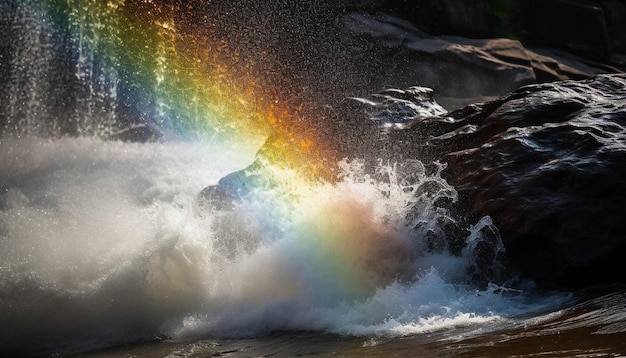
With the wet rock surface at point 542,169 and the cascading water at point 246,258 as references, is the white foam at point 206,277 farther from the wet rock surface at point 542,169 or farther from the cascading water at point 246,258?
the wet rock surface at point 542,169

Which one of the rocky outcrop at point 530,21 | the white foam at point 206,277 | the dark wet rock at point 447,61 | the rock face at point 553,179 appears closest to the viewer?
the white foam at point 206,277

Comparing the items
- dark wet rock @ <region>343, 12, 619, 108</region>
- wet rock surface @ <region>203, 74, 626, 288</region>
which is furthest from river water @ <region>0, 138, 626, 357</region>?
dark wet rock @ <region>343, 12, 619, 108</region>

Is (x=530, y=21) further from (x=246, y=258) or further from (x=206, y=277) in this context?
(x=206, y=277)

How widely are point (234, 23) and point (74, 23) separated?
3263 mm

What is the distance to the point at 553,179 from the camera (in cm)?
589

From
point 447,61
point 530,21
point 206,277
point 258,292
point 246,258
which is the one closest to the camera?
point 258,292

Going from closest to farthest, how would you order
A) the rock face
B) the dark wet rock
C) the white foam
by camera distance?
the white foam, the rock face, the dark wet rock

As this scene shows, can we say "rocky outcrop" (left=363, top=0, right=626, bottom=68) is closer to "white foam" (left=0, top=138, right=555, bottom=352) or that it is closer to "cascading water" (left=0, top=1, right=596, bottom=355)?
"cascading water" (left=0, top=1, right=596, bottom=355)

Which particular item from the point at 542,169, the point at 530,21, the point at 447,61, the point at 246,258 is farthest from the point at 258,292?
the point at 530,21

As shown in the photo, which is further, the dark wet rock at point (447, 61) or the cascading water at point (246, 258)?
the dark wet rock at point (447, 61)

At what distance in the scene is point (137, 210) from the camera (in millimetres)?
6938

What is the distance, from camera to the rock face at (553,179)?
17.7 feet

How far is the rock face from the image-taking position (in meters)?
5.41

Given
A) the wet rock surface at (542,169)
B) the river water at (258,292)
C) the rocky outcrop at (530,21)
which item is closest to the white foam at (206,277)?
the river water at (258,292)
